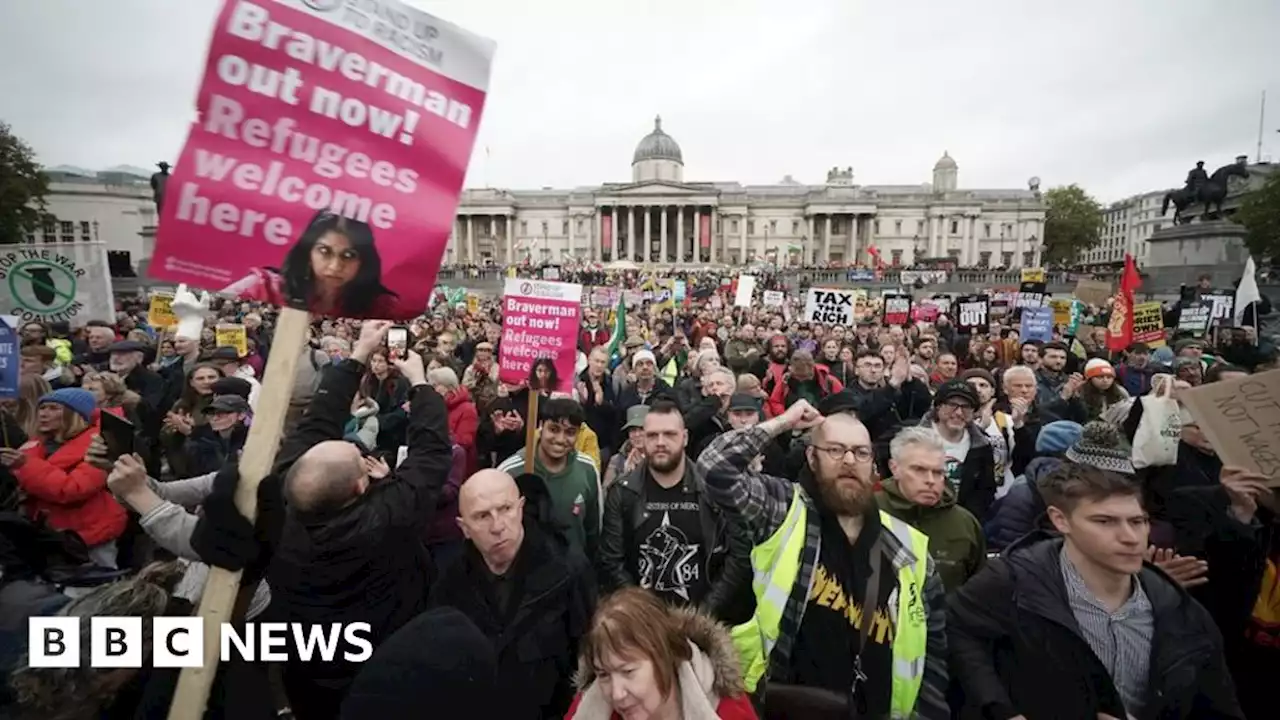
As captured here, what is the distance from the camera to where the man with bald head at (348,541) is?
2.09m

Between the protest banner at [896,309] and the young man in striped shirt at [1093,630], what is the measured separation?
1183cm

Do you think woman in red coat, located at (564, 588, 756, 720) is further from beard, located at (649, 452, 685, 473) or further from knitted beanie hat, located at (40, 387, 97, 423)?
knitted beanie hat, located at (40, 387, 97, 423)

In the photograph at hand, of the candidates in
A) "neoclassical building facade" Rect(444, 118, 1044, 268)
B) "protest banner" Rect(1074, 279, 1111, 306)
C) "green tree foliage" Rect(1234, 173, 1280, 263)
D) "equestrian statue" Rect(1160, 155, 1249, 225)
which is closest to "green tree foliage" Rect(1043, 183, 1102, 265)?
"neoclassical building facade" Rect(444, 118, 1044, 268)

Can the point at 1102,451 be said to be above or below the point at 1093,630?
above

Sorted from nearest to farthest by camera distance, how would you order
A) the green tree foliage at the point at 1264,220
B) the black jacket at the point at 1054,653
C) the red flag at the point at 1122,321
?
the black jacket at the point at 1054,653, the red flag at the point at 1122,321, the green tree foliage at the point at 1264,220

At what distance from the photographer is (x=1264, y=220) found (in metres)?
29.5

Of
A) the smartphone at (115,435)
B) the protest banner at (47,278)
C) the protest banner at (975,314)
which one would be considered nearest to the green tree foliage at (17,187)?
the protest banner at (47,278)

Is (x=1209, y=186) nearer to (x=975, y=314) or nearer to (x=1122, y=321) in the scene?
(x=975, y=314)

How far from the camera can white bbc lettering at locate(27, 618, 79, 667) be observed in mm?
1688

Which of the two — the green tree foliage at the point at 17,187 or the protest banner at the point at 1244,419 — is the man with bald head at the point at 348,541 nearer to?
the protest banner at the point at 1244,419

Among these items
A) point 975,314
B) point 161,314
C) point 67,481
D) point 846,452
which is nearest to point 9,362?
point 67,481

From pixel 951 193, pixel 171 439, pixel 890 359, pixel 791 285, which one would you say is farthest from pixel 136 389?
pixel 951 193

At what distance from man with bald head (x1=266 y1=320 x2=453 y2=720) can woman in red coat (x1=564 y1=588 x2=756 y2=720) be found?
0.90 m

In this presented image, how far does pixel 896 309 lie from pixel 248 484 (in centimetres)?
1340
